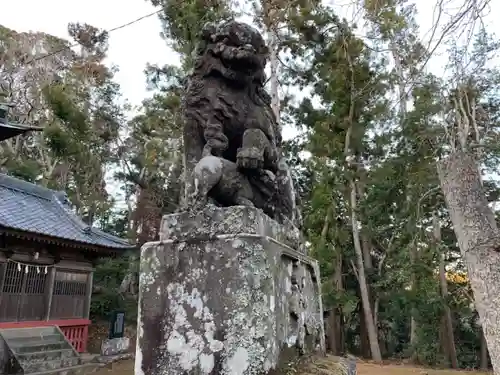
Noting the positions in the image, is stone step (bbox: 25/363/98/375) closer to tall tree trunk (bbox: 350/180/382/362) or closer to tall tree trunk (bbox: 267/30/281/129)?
tall tree trunk (bbox: 350/180/382/362)

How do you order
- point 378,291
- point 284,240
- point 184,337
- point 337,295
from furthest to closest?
point 378,291
point 337,295
point 284,240
point 184,337

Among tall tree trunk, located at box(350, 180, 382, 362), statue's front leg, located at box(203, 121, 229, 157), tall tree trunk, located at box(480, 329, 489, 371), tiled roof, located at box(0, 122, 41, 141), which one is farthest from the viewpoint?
tall tree trunk, located at box(480, 329, 489, 371)

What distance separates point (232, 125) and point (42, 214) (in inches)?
421

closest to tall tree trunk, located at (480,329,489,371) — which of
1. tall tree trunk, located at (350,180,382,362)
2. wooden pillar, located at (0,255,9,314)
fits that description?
tall tree trunk, located at (350,180,382,362)

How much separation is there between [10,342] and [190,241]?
9387mm

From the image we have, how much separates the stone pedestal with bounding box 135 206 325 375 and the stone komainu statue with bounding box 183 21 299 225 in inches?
9.6

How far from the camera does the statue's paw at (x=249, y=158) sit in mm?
2316

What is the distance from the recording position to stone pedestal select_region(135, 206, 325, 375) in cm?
188

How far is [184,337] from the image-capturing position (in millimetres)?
1974

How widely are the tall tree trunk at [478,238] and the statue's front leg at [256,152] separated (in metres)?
3.52

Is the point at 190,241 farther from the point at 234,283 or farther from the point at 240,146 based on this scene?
the point at 240,146

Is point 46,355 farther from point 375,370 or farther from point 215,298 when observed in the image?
point 215,298

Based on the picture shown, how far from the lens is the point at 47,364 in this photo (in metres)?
9.72

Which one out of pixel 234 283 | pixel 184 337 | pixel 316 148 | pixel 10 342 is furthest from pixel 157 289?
pixel 316 148
